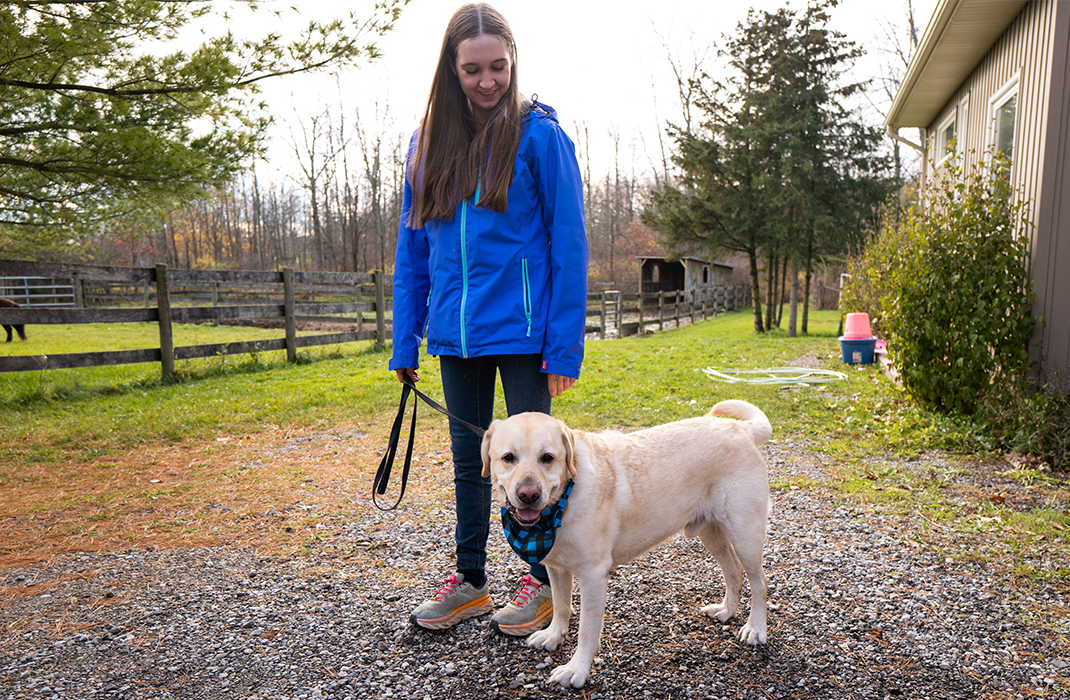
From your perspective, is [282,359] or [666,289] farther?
[666,289]

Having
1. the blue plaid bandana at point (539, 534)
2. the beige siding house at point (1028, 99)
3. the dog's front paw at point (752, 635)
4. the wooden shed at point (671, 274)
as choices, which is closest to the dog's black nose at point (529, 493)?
the blue plaid bandana at point (539, 534)

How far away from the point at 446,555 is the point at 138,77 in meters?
5.85

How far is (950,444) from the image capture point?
17.7 feet

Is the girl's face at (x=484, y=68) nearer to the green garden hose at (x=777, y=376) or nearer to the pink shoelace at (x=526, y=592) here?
the pink shoelace at (x=526, y=592)

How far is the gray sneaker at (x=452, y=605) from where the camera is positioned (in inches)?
104

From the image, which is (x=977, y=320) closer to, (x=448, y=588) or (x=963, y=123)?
(x=963, y=123)

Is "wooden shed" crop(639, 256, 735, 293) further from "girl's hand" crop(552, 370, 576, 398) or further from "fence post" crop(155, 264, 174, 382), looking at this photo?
"girl's hand" crop(552, 370, 576, 398)

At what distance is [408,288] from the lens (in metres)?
2.77

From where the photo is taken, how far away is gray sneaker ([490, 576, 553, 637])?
260 cm

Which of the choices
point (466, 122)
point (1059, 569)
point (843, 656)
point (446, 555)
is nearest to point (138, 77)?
point (466, 122)

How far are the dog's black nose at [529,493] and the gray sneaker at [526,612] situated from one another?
32.9 inches

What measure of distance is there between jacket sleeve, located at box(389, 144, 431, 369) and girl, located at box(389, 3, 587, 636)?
0.09 m

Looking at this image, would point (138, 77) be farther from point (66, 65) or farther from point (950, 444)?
point (950, 444)

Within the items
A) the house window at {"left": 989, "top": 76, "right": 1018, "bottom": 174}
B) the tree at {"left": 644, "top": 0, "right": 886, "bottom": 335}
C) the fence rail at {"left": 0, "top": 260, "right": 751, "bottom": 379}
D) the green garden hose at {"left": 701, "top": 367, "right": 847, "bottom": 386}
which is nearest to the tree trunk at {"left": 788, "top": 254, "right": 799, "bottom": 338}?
the tree at {"left": 644, "top": 0, "right": 886, "bottom": 335}
